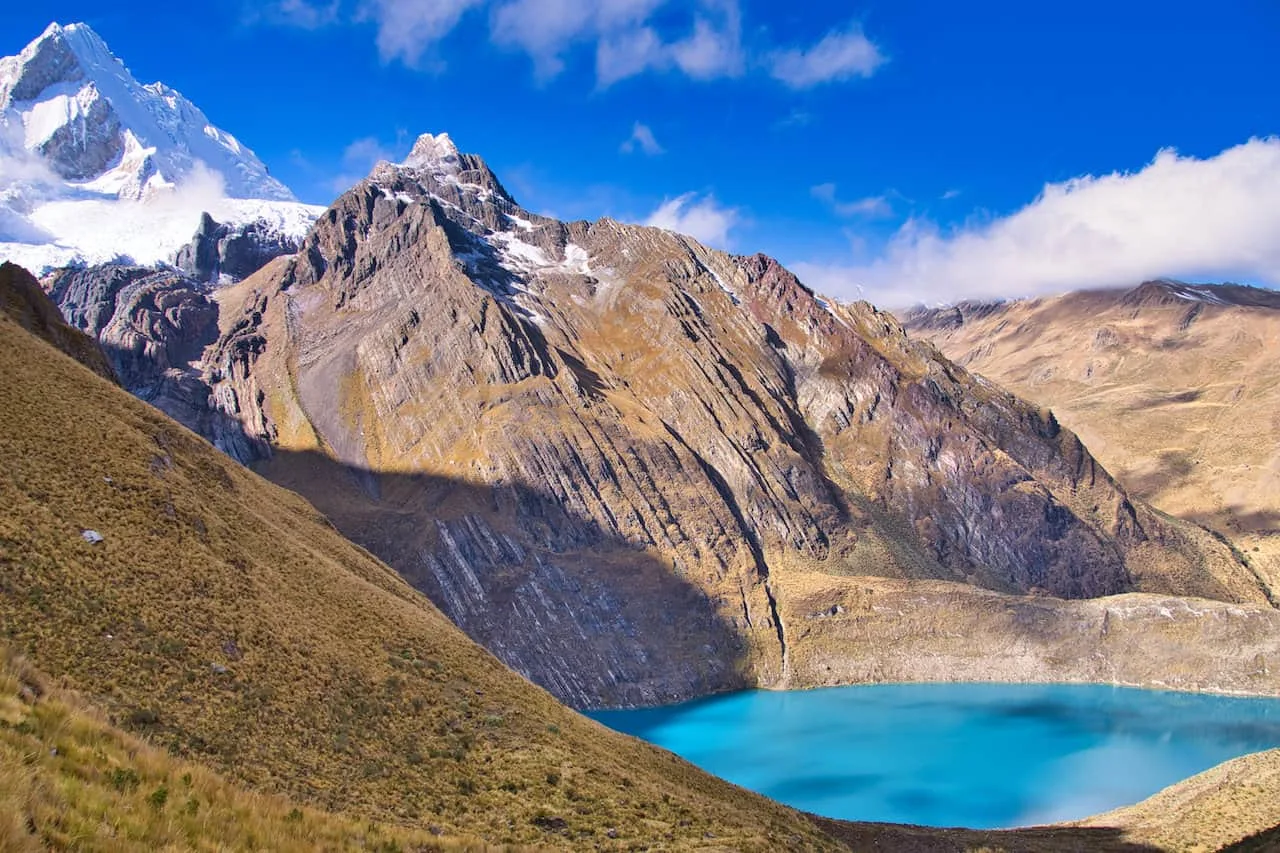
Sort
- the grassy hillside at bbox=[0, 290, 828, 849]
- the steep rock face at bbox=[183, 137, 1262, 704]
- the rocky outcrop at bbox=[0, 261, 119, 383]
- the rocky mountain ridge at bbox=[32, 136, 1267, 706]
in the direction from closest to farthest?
1. the grassy hillside at bbox=[0, 290, 828, 849]
2. the rocky outcrop at bbox=[0, 261, 119, 383]
3. the rocky mountain ridge at bbox=[32, 136, 1267, 706]
4. the steep rock face at bbox=[183, 137, 1262, 704]

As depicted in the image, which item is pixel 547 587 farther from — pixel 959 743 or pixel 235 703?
pixel 235 703

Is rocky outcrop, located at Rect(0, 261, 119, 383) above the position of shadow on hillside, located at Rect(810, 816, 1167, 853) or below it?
above

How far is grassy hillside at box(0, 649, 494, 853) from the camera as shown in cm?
932

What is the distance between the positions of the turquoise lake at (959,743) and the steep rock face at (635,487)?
17498mm

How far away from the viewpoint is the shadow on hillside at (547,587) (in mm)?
130000

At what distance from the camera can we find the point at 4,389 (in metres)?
35.9

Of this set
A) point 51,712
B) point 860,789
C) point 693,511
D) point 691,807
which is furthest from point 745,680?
point 51,712

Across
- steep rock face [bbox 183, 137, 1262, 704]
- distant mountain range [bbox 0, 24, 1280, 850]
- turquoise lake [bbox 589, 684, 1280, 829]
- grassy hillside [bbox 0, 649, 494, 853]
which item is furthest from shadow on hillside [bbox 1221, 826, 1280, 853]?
steep rock face [bbox 183, 137, 1262, 704]

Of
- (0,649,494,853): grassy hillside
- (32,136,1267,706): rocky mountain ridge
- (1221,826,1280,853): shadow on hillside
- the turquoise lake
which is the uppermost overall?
(32,136,1267,706): rocky mountain ridge

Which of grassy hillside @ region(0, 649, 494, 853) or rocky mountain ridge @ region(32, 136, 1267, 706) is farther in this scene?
rocky mountain ridge @ region(32, 136, 1267, 706)

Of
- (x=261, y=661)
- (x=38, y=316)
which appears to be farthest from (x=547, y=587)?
(x=261, y=661)

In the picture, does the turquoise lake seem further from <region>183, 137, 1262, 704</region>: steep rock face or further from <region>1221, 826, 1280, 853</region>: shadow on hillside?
<region>1221, 826, 1280, 853</region>: shadow on hillside

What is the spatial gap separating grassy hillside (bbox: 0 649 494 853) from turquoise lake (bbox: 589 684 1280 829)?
245 feet

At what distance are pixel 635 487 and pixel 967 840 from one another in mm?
113792
